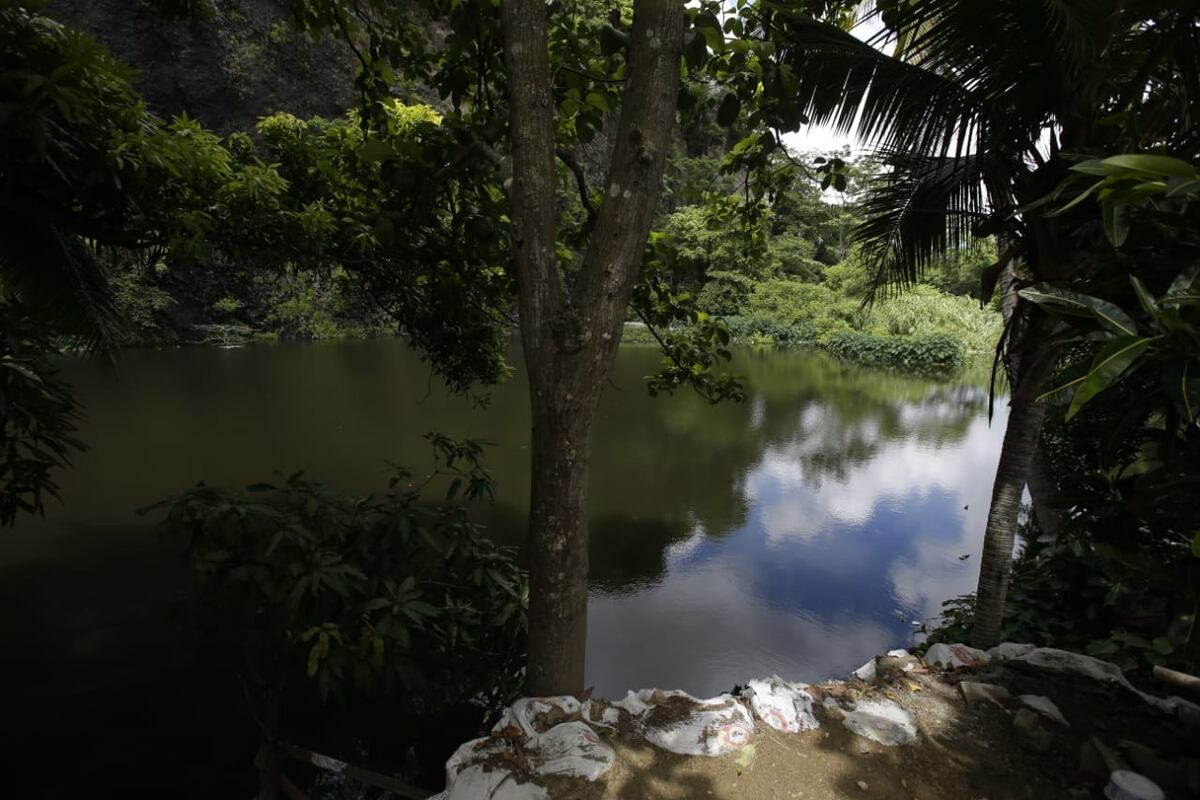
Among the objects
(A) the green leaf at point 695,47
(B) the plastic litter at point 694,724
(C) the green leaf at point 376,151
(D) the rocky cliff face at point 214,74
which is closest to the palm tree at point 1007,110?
(A) the green leaf at point 695,47

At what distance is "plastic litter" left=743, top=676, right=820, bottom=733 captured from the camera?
213 centimetres

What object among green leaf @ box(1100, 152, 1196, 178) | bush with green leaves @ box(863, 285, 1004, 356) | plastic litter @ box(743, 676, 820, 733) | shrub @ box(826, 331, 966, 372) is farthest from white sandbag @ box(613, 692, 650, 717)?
bush with green leaves @ box(863, 285, 1004, 356)

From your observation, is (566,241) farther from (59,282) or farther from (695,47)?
(59,282)

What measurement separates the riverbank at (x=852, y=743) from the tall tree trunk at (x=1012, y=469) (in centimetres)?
52

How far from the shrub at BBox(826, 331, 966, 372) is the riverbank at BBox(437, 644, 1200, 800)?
17404 mm

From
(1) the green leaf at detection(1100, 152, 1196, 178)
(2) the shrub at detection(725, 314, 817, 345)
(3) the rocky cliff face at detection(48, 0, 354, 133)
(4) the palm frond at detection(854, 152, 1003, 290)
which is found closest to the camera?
(1) the green leaf at detection(1100, 152, 1196, 178)

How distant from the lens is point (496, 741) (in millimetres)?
1944

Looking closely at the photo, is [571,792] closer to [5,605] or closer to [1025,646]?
[1025,646]

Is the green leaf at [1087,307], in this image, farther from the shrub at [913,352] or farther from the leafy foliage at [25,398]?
the shrub at [913,352]

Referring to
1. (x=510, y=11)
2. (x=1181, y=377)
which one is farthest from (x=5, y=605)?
(x=1181, y=377)

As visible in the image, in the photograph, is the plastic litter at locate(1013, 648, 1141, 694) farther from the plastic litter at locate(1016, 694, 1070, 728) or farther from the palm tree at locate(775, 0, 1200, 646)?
the palm tree at locate(775, 0, 1200, 646)

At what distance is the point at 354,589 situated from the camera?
2.20 metres

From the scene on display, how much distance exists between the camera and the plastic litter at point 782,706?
2.13m

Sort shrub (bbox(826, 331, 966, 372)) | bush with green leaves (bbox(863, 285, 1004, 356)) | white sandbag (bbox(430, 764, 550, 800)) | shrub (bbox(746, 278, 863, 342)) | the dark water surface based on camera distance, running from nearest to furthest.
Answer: white sandbag (bbox(430, 764, 550, 800)) → the dark water surface → shrub (bbox(826, 331, 966, 372)) → bush with green leaves (bbox(863, 285, 1004, 356)) → shrub (bbox(746, 278, 863, 342))
